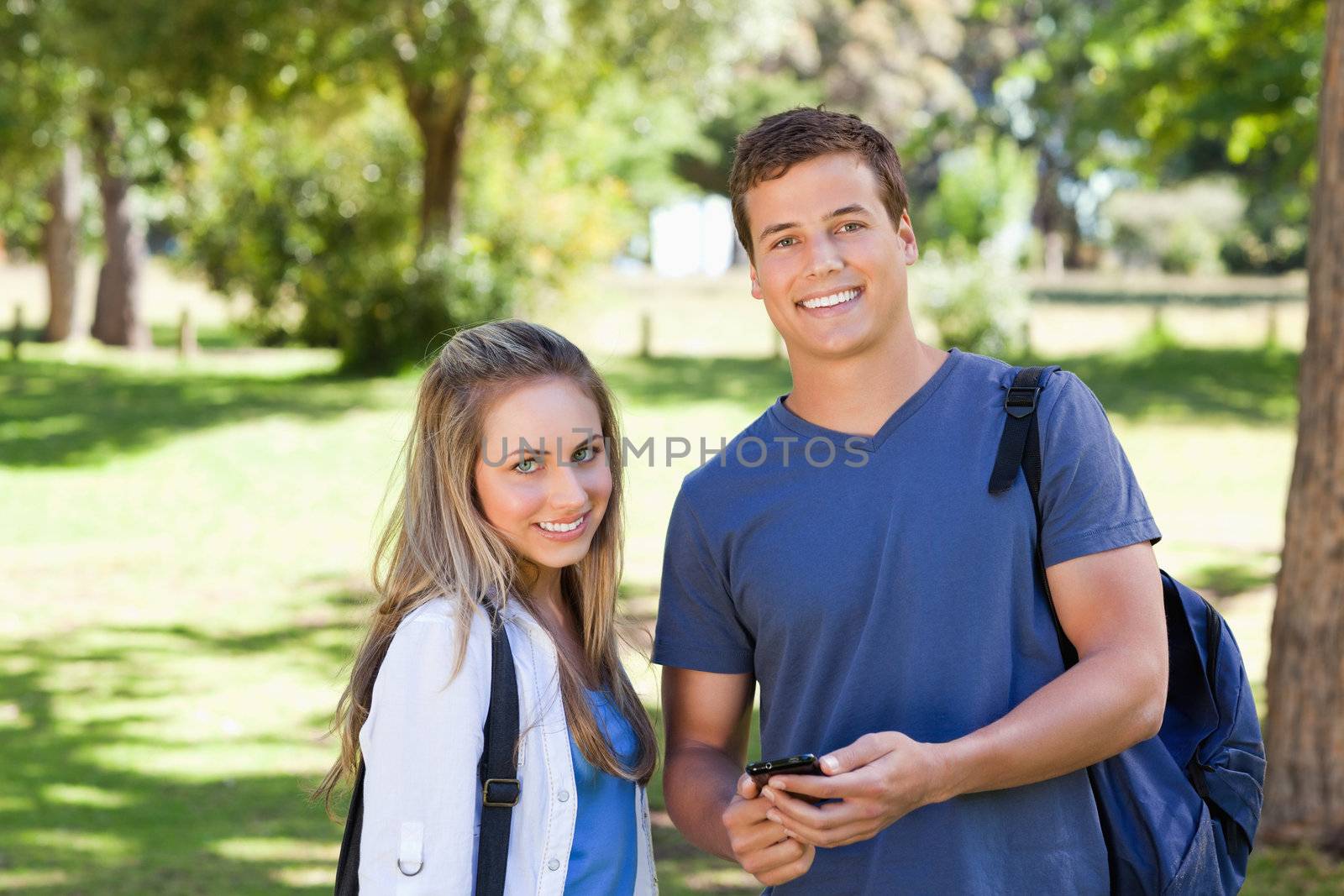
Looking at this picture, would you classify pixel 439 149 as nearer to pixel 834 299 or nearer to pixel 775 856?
pixel 834 299

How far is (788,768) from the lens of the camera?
196 cm

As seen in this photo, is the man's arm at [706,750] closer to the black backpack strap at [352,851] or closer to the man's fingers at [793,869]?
the man's fingers at [793,869]

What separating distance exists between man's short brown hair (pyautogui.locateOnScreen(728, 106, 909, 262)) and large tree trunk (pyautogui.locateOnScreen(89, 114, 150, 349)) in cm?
2482

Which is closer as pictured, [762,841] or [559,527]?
[762,841]

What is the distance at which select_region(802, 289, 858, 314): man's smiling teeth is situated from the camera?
7.76ft

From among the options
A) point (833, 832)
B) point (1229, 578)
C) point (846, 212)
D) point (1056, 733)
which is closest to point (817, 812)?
point (833, 832)

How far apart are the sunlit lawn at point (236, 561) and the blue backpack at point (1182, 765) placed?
3.15ft

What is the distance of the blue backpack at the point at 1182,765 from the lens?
219 cm

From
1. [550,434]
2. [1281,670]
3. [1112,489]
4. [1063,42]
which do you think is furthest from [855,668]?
[1063,42]

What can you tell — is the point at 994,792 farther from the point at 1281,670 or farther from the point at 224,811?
the point at 224,811

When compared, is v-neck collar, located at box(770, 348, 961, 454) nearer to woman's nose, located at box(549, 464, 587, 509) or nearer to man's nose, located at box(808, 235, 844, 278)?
man's nose, located at box(808, 235, 844, 278)

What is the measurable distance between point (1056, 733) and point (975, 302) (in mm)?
19713

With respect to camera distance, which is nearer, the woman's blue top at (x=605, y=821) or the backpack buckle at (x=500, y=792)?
the backpack buckle at (x=500, y=792)

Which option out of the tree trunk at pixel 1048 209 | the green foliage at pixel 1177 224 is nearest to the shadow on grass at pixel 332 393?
the green foliage at pixel 1177 224
